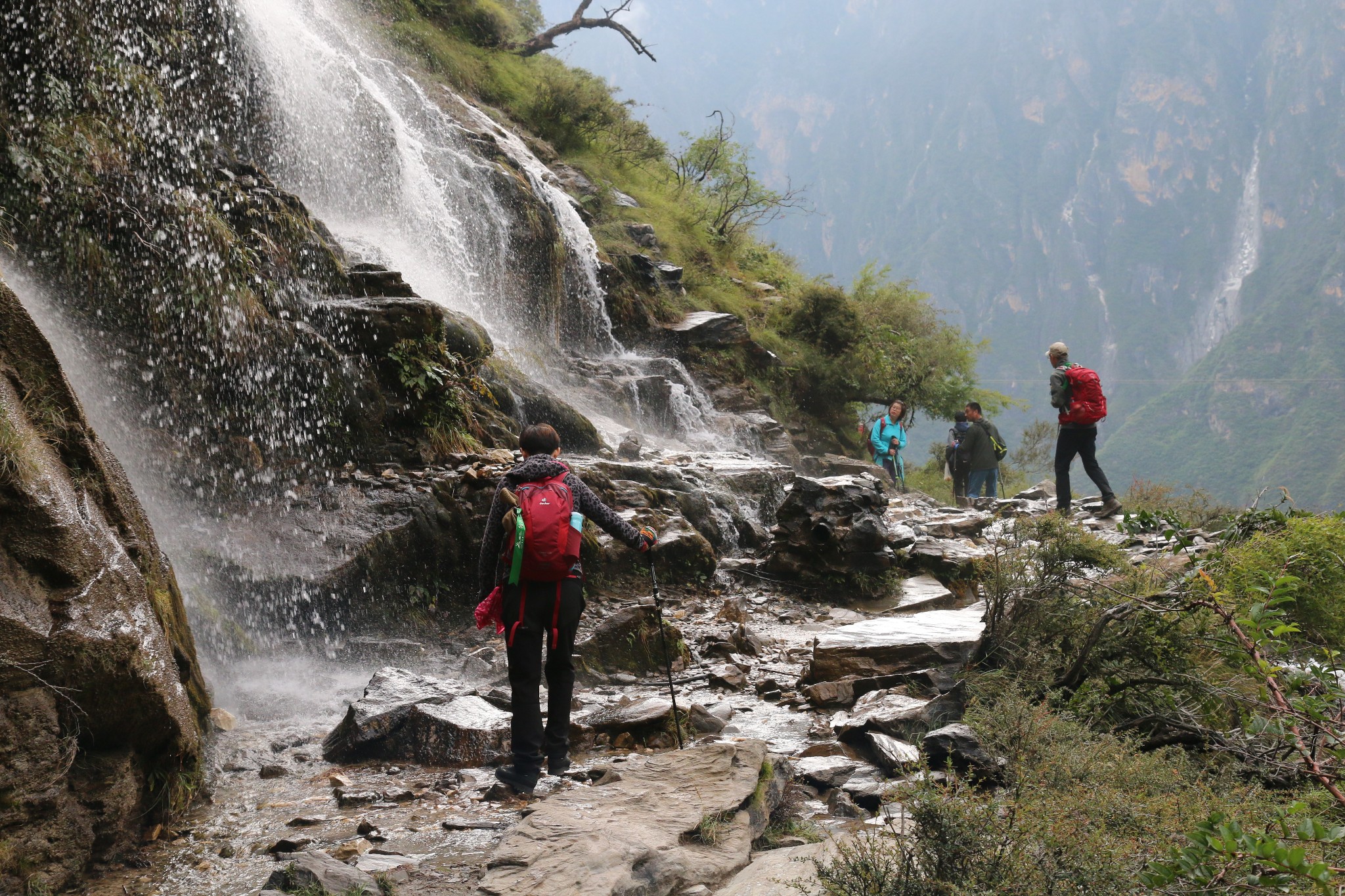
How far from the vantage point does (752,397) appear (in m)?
22.2

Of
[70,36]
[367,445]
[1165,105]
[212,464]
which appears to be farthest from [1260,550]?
[1165,105]

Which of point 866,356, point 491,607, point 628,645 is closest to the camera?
point 491,607

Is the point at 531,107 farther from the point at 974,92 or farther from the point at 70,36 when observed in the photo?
the point at 974,92

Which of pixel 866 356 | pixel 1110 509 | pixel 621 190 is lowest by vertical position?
pixel 1110 509

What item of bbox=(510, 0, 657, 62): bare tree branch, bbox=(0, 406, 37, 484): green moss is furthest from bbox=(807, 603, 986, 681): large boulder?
bbox=(510, 0, 657, 62): bare tree branch

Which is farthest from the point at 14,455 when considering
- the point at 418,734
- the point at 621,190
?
the point at 621,190

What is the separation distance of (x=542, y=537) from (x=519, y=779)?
1.37 m

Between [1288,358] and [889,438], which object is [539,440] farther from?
[1288,358]

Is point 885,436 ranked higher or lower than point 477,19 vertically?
lower

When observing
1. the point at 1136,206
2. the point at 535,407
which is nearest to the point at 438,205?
the point at 535,407

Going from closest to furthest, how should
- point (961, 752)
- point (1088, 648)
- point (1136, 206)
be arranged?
1. point (961, 752)
2. point (1088, 648)
3. point (1136, 206)

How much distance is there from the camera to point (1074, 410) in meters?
10.4

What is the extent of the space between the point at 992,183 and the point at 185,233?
192 meters

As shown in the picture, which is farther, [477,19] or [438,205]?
[477,19]
